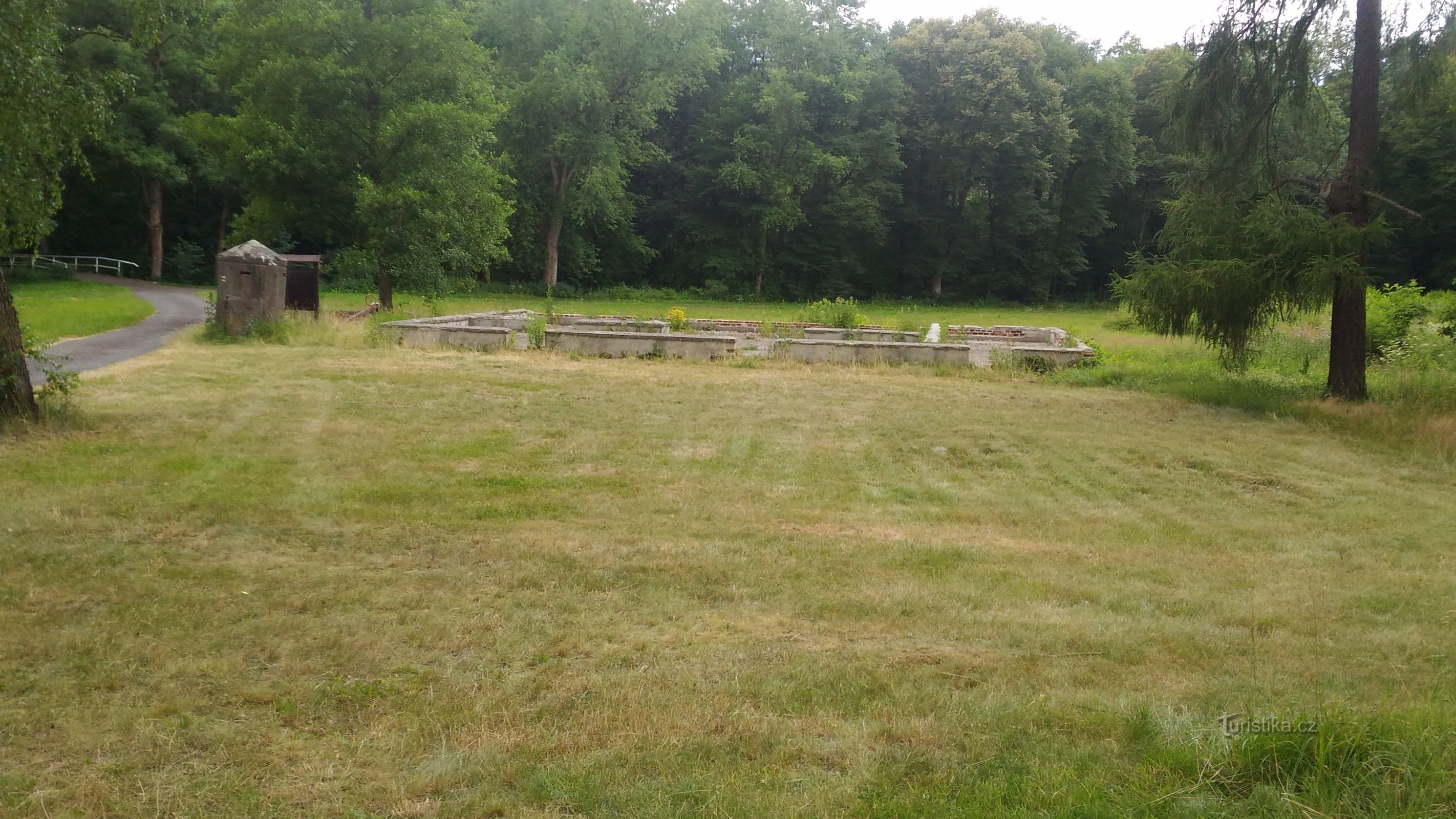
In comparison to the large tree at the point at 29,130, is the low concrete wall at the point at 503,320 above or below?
below

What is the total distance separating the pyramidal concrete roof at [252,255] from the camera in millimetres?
16703

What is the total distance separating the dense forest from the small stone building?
8009 mm

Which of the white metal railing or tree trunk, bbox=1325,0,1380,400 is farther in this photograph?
the white metal railing

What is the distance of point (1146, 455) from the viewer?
9.28 meters

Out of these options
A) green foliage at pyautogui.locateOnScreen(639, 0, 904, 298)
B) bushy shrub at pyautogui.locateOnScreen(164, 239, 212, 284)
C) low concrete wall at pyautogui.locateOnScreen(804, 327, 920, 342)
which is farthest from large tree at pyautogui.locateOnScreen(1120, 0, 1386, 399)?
bushy shrub at pyautogui.locateOnScreen(164, 239, 212, 284)

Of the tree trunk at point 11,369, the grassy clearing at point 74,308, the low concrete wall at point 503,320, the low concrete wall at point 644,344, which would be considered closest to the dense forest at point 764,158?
the low concrete wall at point 503,320

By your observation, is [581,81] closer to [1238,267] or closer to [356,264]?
[356,264]

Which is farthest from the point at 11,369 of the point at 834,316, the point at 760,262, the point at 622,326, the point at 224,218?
the point at 760,262

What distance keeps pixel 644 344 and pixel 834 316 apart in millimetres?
6751

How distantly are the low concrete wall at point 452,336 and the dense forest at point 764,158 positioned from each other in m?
8.13

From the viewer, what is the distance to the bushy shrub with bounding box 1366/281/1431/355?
57.4 ft

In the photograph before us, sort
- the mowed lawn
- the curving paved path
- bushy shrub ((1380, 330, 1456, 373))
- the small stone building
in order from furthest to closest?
the small stone building → bushy shrub ((1380, 330, 1456, 373)) → the curving paved path → the mowed lawn

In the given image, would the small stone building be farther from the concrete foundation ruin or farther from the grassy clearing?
the grassy clearing

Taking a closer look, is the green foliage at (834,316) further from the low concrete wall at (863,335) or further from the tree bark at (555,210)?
the tree bark at (555,210)
